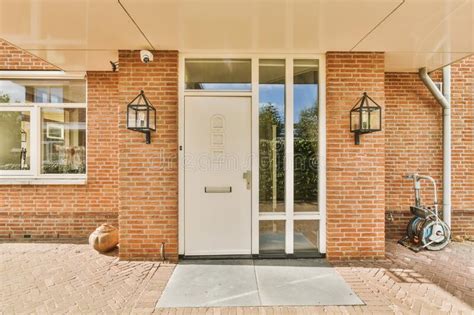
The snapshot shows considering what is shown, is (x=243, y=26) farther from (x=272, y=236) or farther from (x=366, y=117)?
(x=272, y=236)

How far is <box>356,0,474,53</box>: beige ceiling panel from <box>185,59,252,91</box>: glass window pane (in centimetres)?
163

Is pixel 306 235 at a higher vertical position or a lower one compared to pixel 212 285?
higher

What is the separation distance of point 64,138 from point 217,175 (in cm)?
320

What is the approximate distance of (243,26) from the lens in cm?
320

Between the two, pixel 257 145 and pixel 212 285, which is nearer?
pixel 212 285

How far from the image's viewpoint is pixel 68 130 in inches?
204

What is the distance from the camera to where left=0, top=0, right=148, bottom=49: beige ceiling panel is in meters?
2.78

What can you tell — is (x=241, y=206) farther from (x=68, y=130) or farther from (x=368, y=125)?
(x=68, y=130)

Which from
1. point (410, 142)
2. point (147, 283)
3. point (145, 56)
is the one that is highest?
point (145, 56)

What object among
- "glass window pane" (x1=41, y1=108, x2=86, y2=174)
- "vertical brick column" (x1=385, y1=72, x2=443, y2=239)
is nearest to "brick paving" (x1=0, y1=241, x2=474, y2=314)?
"vertical brick column" (x1=385, y1=72, x2=443, y2=239)

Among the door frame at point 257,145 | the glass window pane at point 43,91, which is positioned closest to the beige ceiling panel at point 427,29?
the door frame at point 257,145

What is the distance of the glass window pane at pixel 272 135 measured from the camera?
412 centimetres

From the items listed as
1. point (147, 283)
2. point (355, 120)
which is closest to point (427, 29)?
point (355, 120)

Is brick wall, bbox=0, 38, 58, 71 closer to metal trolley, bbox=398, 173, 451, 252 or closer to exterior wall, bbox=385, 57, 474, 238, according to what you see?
exterior wall, bbox=385, 57, 474, 238
